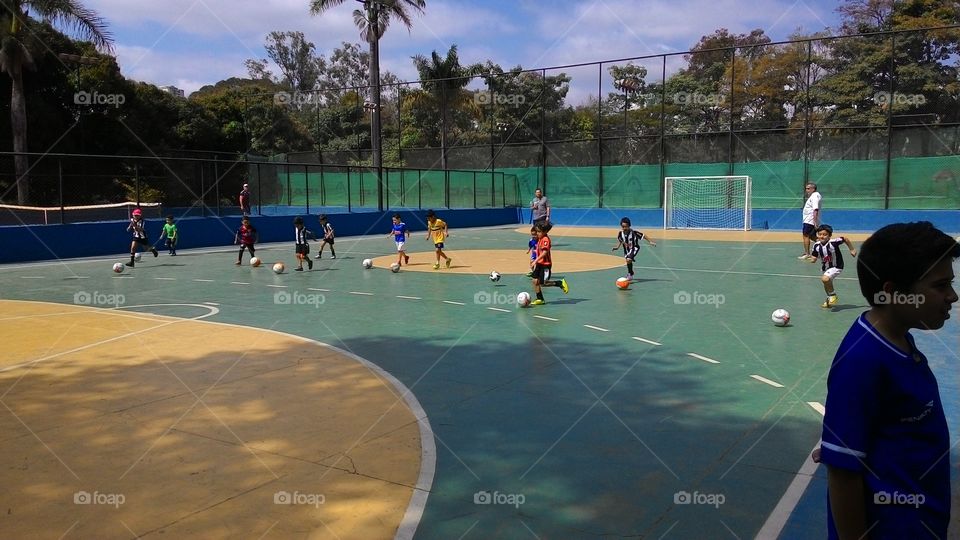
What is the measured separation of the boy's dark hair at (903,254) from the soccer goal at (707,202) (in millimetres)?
35086

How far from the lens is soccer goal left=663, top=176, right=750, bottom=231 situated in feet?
121

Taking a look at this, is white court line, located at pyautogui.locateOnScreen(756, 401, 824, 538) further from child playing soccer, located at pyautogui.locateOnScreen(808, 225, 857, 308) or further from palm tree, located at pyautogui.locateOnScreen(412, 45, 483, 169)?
palm tree, located at pyautogui.locateOnScreen(412, 45, 483, 169)

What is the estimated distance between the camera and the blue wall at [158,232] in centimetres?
2222

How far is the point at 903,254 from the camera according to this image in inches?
95.9

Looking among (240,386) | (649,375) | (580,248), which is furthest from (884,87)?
(240,386)

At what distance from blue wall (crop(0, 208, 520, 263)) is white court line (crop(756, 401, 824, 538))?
23.4 meters

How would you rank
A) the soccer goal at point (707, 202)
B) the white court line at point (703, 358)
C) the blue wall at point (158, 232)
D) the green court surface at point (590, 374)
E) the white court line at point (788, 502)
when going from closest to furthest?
the white court line at point (788, 502), the green court surface at point (590, 374), the white court line at point (703, 358), the blue wall at point (158, 232), the soccer goal at point (707, 202)

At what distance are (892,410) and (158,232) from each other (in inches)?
1043

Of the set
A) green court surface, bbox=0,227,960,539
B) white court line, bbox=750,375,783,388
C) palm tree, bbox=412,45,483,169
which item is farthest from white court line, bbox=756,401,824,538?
palm tree, bbox=412,45,483,169

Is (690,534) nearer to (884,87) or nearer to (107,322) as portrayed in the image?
(107,322)

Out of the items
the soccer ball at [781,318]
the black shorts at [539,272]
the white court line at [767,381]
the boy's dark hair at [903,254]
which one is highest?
the boy's dark hair at [903,254]

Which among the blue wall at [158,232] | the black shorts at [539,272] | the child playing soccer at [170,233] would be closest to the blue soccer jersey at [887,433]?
the black shorts at [539,272]

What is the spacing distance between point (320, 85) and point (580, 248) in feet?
213

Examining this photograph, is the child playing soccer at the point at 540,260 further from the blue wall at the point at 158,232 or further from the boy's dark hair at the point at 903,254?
the blue wall at the point at 158,232
